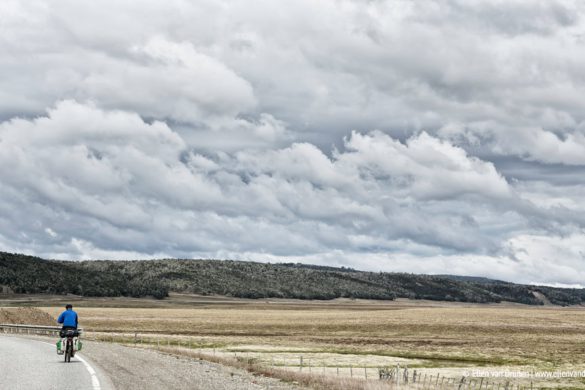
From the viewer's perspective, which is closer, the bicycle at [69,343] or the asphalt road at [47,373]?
the asphalt road at [47,373]

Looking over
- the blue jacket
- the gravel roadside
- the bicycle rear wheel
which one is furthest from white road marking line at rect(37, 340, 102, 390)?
the blue jacket

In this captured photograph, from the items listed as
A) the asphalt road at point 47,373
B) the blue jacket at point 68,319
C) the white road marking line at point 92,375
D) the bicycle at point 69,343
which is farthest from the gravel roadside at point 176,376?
the blue jacket at point 68,319

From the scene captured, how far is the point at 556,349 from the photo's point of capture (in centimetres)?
6619

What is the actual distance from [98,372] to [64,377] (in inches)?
94.1

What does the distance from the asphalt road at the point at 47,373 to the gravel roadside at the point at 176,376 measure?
66 cm

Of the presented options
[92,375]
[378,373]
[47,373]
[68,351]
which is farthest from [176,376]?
[378,373]

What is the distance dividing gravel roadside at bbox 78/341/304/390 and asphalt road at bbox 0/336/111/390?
66 cm

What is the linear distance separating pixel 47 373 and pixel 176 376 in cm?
465

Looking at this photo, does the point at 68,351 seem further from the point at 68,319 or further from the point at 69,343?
the point at 68,319

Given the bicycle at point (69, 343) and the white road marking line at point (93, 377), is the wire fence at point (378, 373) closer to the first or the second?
the white road marking line at point (93, 377)

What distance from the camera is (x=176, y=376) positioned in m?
26.4

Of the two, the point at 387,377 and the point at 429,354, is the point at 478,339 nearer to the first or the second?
the point at 429,354

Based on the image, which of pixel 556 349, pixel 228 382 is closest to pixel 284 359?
pixel 228 382

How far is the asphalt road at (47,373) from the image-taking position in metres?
21.2
